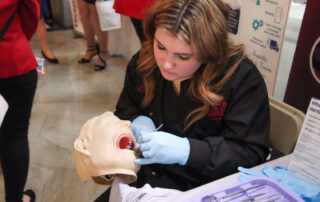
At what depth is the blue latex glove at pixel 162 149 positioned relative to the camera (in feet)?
2.91

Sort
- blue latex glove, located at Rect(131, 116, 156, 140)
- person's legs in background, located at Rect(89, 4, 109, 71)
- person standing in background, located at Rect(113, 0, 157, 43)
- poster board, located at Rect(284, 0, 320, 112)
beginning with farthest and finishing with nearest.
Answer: person's legs in background, located at Rect(89, 4, 109, 71) → person standing in background, located at Rect(113, 0, 157, 43) → poster board, located at Rect(284, 0, 320, 112) → blue latex glove, located at Rect(131, 116, 156, 140)

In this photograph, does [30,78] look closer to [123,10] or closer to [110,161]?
[110,161]

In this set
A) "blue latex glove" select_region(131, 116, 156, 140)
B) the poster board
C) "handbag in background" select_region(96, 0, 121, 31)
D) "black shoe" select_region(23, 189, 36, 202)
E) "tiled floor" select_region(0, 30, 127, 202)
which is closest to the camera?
"blue latex glove" select_region(131, 116, 156, 140)

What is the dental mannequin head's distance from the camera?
33.7 inches

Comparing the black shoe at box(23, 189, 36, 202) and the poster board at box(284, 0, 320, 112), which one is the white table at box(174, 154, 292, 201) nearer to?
the poster board at box(284, 0, 320, 112)

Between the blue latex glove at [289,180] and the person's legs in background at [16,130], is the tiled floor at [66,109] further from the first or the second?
the blue latex glove at [289,180]

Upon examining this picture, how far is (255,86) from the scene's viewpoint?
939 mm

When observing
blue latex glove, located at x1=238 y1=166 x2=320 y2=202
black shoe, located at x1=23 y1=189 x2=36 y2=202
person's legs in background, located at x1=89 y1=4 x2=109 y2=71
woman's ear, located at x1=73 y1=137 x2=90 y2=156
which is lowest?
black shoe, located at x1=23 y1=189 x2=36 y2=202

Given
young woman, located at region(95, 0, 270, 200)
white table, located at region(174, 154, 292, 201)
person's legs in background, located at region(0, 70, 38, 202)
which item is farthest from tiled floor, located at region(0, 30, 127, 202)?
white table, located at region(174, 154, 292, 201)

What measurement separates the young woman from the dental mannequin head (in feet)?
0.14

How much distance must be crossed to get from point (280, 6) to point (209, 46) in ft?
2.44

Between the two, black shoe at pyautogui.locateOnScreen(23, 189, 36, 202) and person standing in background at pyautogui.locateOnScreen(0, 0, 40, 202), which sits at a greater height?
person standing in background at pyautogui.locateOnScreen(0, 0, 40, 202)

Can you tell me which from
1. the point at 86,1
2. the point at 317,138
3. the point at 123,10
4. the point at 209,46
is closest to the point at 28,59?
the point at 209,46

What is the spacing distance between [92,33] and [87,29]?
67 millimetres
